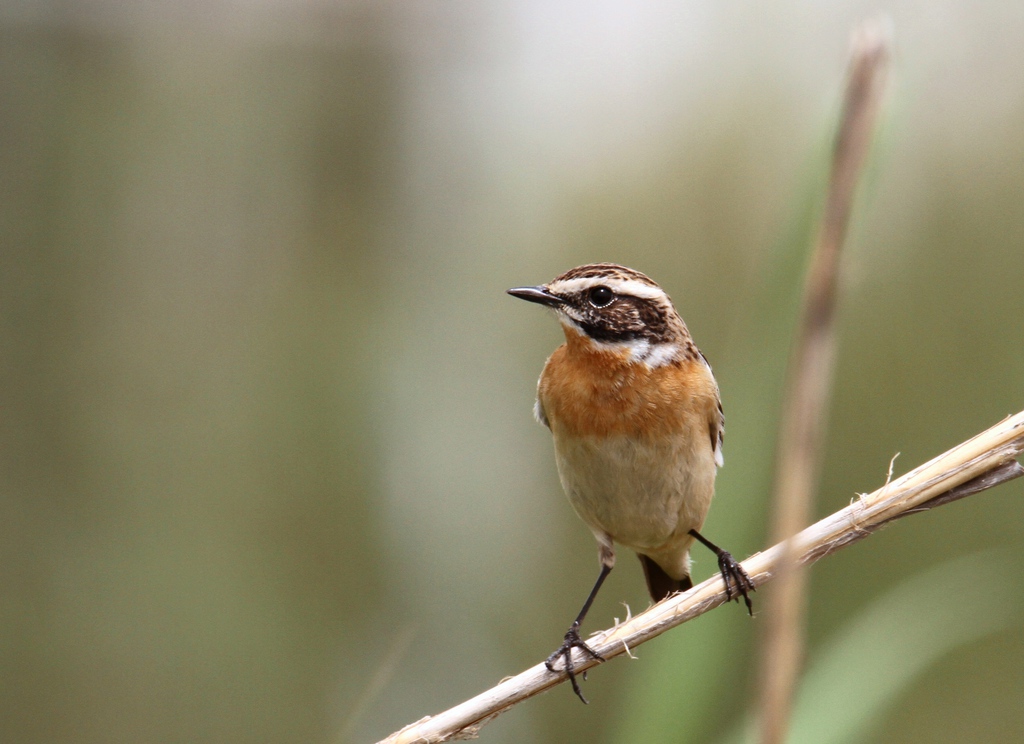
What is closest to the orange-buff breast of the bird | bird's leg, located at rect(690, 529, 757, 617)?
the bird

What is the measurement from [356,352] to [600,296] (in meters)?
6.87

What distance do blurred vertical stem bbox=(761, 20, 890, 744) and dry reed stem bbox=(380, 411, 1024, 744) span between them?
30.6 inches

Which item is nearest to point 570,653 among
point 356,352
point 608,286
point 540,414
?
point 540,414

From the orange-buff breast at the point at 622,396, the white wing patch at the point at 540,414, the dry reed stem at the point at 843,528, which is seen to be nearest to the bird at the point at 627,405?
the orange-buff breast at the point at 622,396

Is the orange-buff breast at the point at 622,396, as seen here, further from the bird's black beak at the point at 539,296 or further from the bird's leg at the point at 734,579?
the bird's leg at the point at 734,579

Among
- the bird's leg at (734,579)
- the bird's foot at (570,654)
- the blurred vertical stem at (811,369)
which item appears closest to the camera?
the blurred vertical stem at (811,369)

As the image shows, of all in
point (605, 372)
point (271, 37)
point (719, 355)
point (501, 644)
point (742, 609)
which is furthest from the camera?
point (271, 37)

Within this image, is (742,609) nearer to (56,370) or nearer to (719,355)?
(719,355)

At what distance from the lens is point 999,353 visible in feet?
28.9

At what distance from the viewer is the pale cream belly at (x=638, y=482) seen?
377 centimetres

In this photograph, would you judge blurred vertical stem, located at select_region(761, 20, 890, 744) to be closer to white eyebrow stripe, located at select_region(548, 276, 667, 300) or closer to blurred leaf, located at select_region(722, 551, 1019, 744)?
blurred leaf, located at select_region(722, 551, 1019, 744)

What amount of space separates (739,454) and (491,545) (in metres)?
6.87

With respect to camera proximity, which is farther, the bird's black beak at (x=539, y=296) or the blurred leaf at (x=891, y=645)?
the bird's black beak at (x=539, y=296)

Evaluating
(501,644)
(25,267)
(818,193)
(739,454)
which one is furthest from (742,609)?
(25,267)
